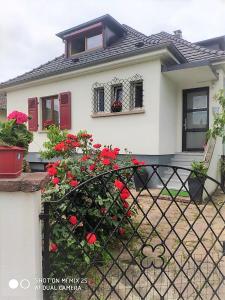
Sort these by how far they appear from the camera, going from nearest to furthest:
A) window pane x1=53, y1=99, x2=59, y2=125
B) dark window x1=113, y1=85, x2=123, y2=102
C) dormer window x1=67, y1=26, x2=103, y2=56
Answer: dark window x1=113, y1=85, x2=123, y2=102, window pane x1=53, y1=99, x2=59, y2=125, dormer window x1=67, y1=26, x2=103, y2=56

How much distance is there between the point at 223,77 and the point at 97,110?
4.09m

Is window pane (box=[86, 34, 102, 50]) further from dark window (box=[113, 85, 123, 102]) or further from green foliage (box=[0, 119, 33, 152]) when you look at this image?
green foliage (box=[0, 119, 33, 152])

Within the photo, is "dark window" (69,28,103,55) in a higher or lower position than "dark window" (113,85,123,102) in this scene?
higher

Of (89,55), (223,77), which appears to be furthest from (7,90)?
(223,77)

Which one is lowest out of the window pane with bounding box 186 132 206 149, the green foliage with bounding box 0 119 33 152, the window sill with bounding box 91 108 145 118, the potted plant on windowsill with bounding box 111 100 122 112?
the window pane with bounding box 186 132 206 149

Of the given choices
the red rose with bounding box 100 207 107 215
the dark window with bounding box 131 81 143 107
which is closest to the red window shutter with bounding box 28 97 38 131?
the dark window with bounding box 131 81 143 107

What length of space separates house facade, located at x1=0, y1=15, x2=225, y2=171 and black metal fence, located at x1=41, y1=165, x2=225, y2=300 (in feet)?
15.3

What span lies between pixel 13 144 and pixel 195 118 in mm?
7531

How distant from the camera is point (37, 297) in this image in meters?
1.79

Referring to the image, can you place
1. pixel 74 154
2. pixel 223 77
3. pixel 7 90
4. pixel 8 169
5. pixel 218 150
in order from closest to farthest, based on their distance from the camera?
pixel 8 169 → pixel 74 154 → pixel 218 150 → pixel 223 77 → pixel 7 90

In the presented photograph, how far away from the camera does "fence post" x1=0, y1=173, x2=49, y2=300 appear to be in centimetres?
169

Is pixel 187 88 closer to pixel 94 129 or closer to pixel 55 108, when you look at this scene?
pixel 94 129

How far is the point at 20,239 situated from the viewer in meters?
1.71

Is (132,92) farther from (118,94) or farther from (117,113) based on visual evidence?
(117,113)
